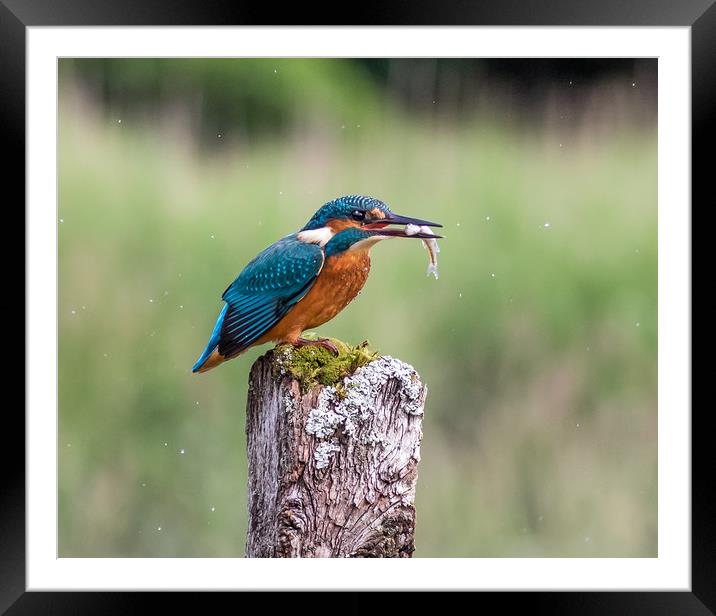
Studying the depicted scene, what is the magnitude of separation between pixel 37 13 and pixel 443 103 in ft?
5.81

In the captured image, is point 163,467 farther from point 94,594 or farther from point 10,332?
point 10,332

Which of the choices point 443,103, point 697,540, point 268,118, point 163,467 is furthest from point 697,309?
point 163,467

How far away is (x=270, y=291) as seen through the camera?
314cm

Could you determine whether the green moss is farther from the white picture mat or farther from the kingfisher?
the white picture mat

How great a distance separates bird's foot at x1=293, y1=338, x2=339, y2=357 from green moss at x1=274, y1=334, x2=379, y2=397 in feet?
0.05

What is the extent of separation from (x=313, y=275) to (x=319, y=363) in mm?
366

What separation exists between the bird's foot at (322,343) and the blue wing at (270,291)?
0.43 feet

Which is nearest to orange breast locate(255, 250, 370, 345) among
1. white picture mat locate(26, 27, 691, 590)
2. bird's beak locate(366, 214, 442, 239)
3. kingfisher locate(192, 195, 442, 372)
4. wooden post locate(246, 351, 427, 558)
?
kingfisher locate(192, 195, 442, 372)

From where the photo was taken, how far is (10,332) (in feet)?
9.73

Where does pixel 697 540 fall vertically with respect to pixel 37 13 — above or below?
below

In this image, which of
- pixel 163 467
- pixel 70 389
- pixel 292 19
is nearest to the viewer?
pixel 292 19

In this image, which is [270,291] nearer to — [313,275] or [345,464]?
[313,275]

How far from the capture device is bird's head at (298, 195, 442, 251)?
3082 millimetres

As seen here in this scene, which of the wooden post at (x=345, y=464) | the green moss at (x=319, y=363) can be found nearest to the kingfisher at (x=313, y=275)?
the green moss at (x=319, y=363)
